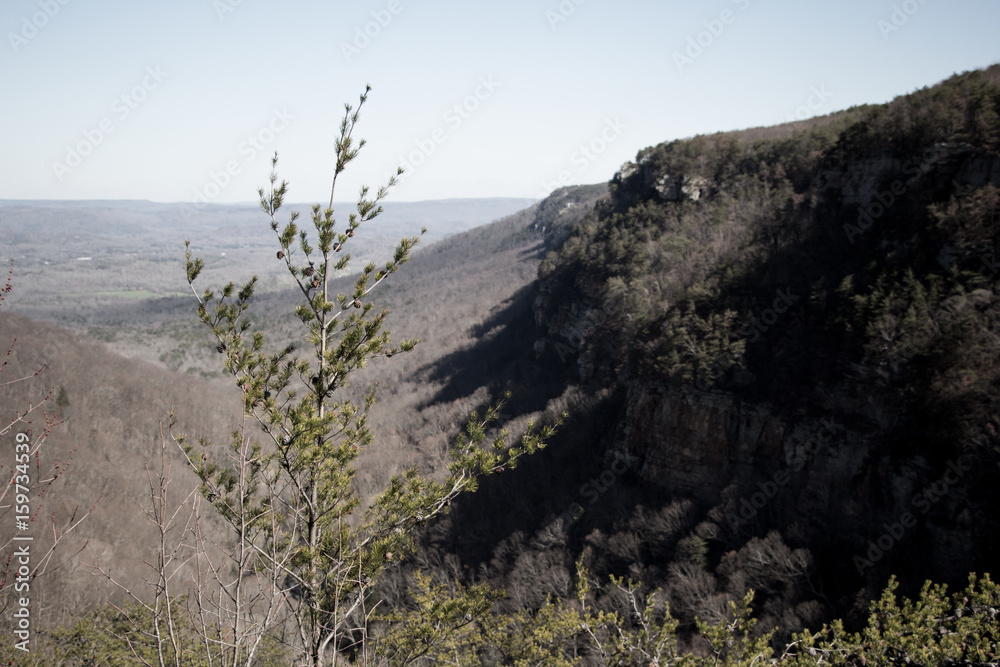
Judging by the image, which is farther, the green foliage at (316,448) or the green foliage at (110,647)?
the green foliage at (110,647)

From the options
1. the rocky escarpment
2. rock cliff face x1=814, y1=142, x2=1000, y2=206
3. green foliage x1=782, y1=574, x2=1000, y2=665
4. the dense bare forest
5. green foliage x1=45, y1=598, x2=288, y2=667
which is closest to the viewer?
green foliage x1=782, y1=574, x2=1000, y2=665

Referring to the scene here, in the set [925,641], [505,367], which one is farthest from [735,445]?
[505,367]

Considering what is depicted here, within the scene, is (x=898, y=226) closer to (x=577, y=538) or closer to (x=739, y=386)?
(x=739, y=386)

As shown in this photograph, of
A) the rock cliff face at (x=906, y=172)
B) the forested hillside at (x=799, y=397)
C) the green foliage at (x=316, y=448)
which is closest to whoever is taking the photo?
the green foliage at (x=316, y=448)

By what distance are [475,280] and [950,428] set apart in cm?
10337

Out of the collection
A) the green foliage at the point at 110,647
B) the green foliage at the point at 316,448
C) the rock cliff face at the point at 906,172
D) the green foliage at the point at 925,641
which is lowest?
the green foliage at the point at 110,647

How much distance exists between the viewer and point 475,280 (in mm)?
120625

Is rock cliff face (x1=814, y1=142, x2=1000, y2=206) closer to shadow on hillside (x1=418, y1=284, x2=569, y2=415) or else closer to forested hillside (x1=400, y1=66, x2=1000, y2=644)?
forested hillside (x1=400, y1=66, x2=1000, y2=644)

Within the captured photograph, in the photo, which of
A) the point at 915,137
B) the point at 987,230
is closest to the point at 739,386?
the point at 987,230

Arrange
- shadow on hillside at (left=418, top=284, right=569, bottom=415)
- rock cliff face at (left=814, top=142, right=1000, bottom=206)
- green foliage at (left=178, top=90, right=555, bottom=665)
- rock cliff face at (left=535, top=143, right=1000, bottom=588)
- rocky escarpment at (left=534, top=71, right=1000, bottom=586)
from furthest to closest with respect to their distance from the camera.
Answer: shadow on hillside at (left=418, top=284, right=569, bottom=415)
rock cliff face at (left=814, top=142, right=1000, bottom=206)
rocky escarpment at (left=534, top=71, right=1000, bottom=586)
rock cliff face at (left=535, top=143, right=1000, bottom=588)
green foliage at (left=178, top=90, right=555, bottom=665)

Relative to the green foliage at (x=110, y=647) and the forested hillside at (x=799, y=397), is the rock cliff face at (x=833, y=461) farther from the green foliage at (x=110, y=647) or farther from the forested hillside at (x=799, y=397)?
the green foliage at (x=110, y=647)

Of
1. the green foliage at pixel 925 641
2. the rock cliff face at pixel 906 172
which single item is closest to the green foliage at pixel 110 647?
the green foliage at pixel 925 641

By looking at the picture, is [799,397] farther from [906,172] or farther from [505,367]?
[505,367]

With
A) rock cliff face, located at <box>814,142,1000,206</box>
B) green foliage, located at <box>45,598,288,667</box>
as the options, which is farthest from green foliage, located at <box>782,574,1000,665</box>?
rock cliff face, located at <box>814,142,1000,206</box>
